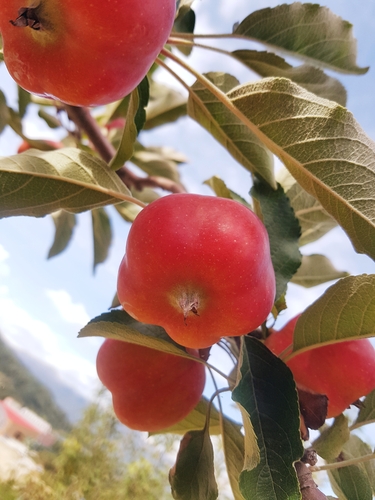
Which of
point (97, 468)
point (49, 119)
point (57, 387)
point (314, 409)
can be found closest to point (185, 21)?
point (314, 409)

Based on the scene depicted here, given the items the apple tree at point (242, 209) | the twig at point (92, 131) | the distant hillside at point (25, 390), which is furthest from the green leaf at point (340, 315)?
the distant hillside at point (25, 390)

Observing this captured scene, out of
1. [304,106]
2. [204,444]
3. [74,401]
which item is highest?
[304,106]

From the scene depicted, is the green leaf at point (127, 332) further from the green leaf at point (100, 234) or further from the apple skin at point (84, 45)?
the green leaf at point (100, 234)

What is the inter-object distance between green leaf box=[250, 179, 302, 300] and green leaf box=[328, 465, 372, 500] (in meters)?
0.26

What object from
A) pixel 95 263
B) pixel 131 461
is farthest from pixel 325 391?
pixel 131 461

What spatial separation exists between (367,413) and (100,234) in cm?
84

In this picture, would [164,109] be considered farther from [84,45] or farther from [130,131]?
[84,45]

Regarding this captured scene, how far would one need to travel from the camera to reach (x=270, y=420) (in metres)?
0.40

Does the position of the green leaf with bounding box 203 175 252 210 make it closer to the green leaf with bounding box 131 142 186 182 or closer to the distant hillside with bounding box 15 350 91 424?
the green leaf with bounding box 131 142 186 182

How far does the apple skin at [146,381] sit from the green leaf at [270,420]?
4.6 inches

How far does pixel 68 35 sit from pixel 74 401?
226 centimetres

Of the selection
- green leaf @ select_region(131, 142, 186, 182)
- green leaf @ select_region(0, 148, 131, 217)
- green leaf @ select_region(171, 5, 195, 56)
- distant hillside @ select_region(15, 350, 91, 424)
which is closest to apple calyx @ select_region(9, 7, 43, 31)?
green leaf @ select_region(0, 148, 131, 217)

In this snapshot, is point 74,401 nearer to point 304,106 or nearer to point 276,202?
point 276,202

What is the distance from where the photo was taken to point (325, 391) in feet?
1.71
